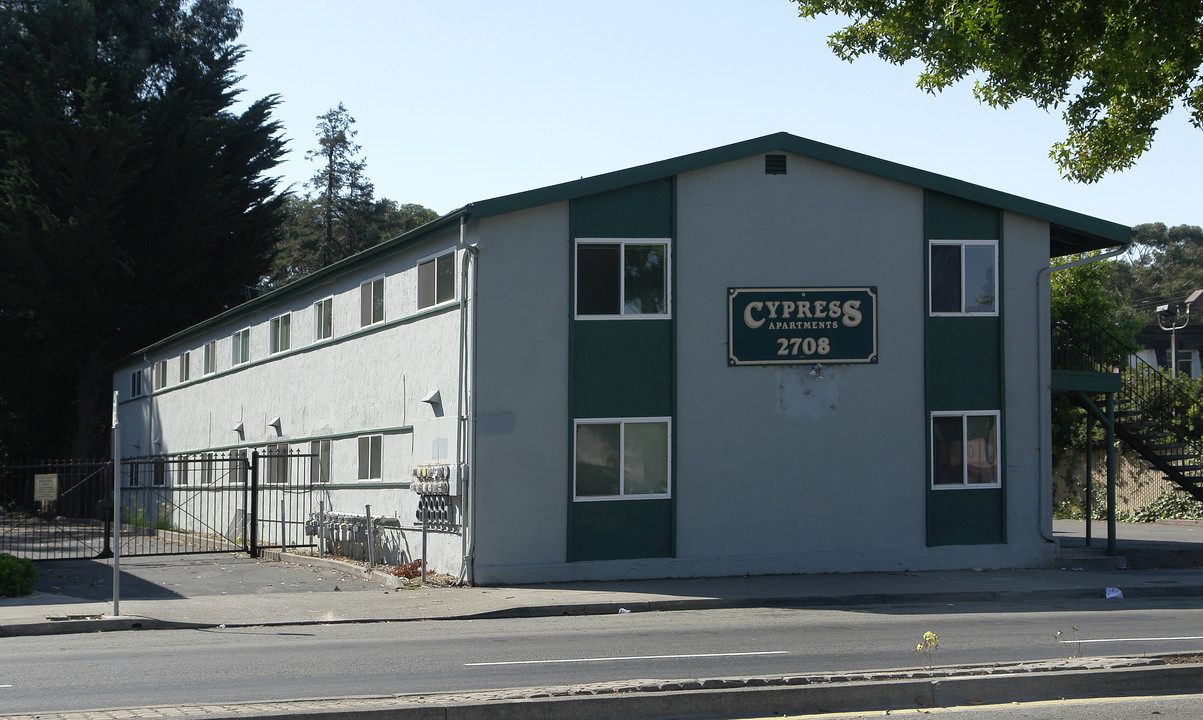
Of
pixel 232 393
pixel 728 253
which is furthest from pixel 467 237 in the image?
pixel 232 393

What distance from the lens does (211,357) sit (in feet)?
117

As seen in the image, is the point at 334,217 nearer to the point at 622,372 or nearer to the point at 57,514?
the point at 57,514

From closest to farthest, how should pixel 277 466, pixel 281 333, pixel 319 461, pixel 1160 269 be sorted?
pixel 319 461 → pixel 277 466 → pixel 281 333 → pixel 1160 269

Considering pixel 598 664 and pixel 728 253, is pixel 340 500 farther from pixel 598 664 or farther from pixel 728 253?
pixel 598 664

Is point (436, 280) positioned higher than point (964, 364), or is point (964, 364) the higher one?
point (436, 280)

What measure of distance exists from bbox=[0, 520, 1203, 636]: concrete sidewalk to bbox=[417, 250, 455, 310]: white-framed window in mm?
4908

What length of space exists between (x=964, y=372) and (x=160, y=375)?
3083 centimetres

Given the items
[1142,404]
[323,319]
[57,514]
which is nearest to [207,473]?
[57,514]

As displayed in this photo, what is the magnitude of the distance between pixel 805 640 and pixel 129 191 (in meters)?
40.3

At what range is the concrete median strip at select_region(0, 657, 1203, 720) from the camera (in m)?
8.16

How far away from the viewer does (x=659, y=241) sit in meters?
19.5

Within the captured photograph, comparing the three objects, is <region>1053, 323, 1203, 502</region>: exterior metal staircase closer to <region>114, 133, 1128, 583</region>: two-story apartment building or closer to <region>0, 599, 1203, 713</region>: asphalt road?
<region>114, 133, 1128, 583</region>: two-story apartment building

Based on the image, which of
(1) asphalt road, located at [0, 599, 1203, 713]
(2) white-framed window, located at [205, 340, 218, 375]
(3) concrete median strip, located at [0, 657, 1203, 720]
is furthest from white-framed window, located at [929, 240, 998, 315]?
(2) white-framed window, located at [205, 340, 218, 375]

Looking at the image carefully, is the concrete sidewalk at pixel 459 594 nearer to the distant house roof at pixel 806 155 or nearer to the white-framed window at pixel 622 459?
the white-framed window at pixel 622 459
